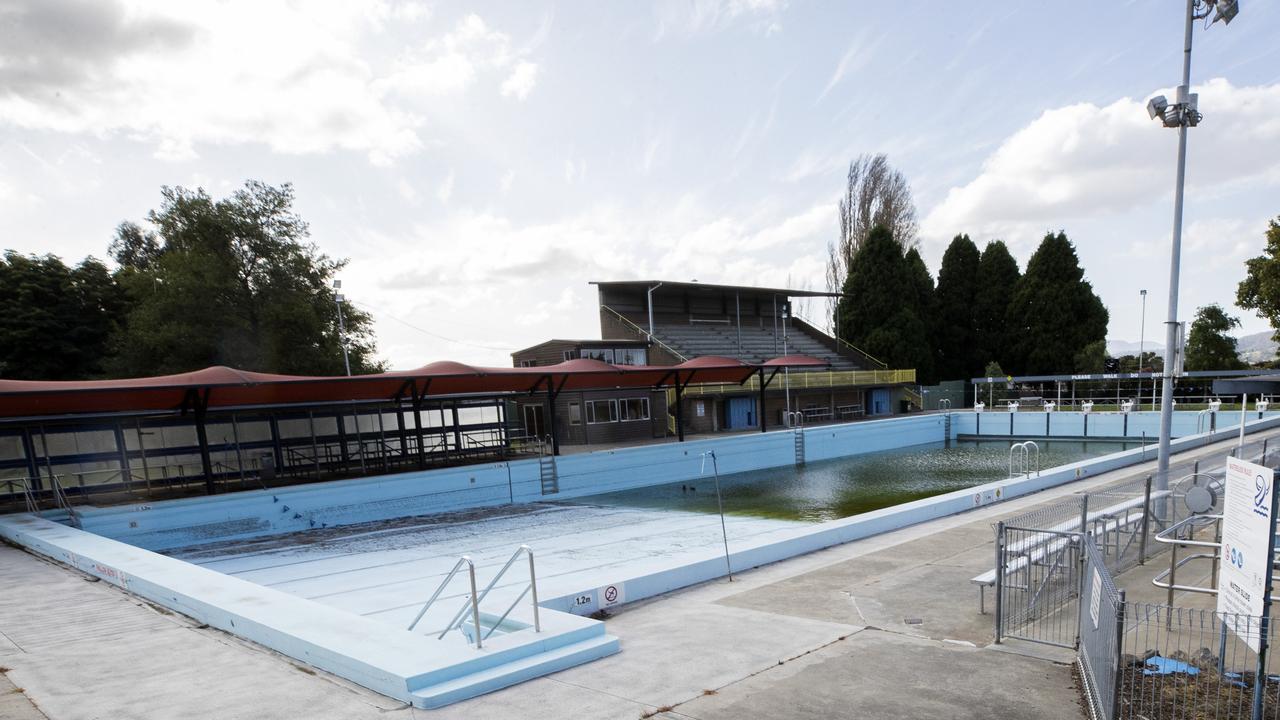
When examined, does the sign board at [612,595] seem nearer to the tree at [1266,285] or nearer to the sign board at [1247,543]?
the sign board at [1247,543]

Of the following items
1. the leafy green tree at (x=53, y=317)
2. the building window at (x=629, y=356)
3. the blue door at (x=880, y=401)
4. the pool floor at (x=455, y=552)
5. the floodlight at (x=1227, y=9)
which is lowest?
the blue door at (x=880, y=401)

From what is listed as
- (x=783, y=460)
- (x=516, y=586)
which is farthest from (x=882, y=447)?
(x=516, y=586)

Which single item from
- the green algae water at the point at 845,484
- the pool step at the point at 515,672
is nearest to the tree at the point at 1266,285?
the green algae water at the point at 845,484

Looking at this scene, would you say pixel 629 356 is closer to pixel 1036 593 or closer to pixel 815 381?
pixel 815 381

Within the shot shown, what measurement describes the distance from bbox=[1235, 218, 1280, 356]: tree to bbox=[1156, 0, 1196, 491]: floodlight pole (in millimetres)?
20397

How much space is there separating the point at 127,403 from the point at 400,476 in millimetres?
7073

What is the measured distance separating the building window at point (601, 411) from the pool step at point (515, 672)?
979 inches

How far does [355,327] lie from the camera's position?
1436 inches

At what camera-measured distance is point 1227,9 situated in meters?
9.60

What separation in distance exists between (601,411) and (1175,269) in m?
23.9

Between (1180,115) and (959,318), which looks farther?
(959,318)

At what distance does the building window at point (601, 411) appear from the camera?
3138cm

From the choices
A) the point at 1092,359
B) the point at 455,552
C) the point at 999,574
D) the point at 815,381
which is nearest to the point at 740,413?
the point at 815,381

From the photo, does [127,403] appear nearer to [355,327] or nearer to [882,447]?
[355,327]
